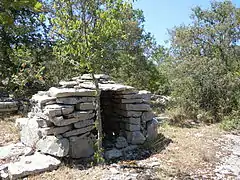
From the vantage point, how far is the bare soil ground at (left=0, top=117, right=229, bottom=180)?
15.0ft

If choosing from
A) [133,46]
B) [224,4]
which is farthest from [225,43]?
[133,46]

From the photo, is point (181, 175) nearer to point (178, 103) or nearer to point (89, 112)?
point (89, 112)

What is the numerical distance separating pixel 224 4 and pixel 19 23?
9409 millimetres

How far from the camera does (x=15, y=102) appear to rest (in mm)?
8672

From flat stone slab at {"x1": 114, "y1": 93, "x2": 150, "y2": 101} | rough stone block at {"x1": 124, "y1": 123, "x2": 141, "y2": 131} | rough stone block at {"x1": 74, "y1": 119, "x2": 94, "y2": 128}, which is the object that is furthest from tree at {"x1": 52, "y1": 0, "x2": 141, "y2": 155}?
rough stone block at {"x1": 124, "y1": 123, "x2": 141, "y2": 131}

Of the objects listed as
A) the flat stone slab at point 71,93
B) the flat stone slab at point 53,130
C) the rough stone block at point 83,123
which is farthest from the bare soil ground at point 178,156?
the flat stone slab at point 71,93

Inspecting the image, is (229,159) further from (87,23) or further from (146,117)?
(87,23)

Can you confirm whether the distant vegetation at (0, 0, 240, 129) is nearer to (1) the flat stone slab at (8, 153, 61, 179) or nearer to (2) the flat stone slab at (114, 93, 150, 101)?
(2) the flat stone slab at (114, 93, 150, 101)

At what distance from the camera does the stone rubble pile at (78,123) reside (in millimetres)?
5074

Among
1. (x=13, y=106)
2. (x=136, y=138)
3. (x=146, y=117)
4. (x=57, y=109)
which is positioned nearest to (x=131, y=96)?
(x=146, y=117)

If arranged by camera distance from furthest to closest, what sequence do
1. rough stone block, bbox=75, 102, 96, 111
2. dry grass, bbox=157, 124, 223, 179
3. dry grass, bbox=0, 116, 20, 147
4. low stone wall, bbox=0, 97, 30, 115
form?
low stone wall, bbox=0, 97, 30, 115 < dry grass, bbox=0, 116, 20, 147 < rough stone block, bbox=75, 102, 96, 111 < dry grass, bbox=157, 124, 223, 179

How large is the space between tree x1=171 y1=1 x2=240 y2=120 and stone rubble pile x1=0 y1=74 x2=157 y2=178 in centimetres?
339

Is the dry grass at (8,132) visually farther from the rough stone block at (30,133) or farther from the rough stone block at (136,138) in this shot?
the rough stone block at (136,138)

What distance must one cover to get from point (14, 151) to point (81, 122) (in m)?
1.38
